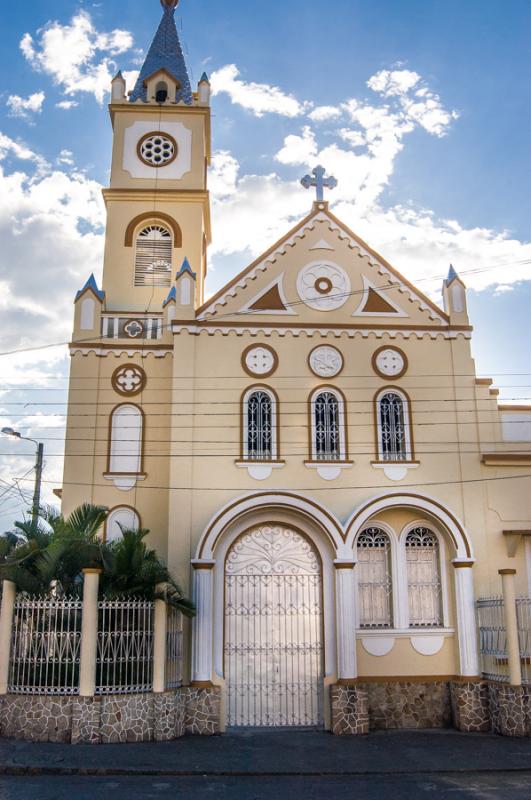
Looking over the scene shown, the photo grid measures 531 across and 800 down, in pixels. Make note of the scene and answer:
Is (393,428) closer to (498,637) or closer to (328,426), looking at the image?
(328,426)

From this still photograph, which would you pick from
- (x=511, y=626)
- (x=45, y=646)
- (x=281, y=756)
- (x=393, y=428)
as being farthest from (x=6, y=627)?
(x=511, y=626)

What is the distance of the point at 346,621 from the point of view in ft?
50.4

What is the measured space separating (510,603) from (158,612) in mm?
6621

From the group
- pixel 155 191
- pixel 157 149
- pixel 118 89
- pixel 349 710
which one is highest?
pixel 118 89

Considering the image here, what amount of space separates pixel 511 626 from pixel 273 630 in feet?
15.1

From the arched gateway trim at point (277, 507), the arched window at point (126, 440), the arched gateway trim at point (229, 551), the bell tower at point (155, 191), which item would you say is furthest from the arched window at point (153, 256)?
the arched gateway trim at point (229, 551)

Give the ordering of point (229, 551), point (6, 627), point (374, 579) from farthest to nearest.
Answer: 1. point (374, 579)
2. point (229, 551)
3. point (6, 627)

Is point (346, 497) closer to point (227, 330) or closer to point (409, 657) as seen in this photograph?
point (409, 657)

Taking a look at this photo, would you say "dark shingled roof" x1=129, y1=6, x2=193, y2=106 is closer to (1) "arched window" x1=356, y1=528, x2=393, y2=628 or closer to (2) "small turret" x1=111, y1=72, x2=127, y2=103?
(2) "small turret" x1=111, y1=72, x2=127, y2=103

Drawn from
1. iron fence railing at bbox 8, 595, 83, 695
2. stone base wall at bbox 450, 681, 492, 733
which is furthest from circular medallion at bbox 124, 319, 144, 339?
stone base wall at bbox 450, 681, 492, 733

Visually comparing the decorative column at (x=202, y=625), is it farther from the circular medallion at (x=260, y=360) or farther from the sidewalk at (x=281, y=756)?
the circular medallion at (x=260, y=360)

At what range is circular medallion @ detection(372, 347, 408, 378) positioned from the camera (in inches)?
682

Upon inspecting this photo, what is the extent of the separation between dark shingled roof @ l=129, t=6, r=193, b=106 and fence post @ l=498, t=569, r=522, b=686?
50.5 ft

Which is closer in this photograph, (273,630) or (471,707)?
(471,707)
